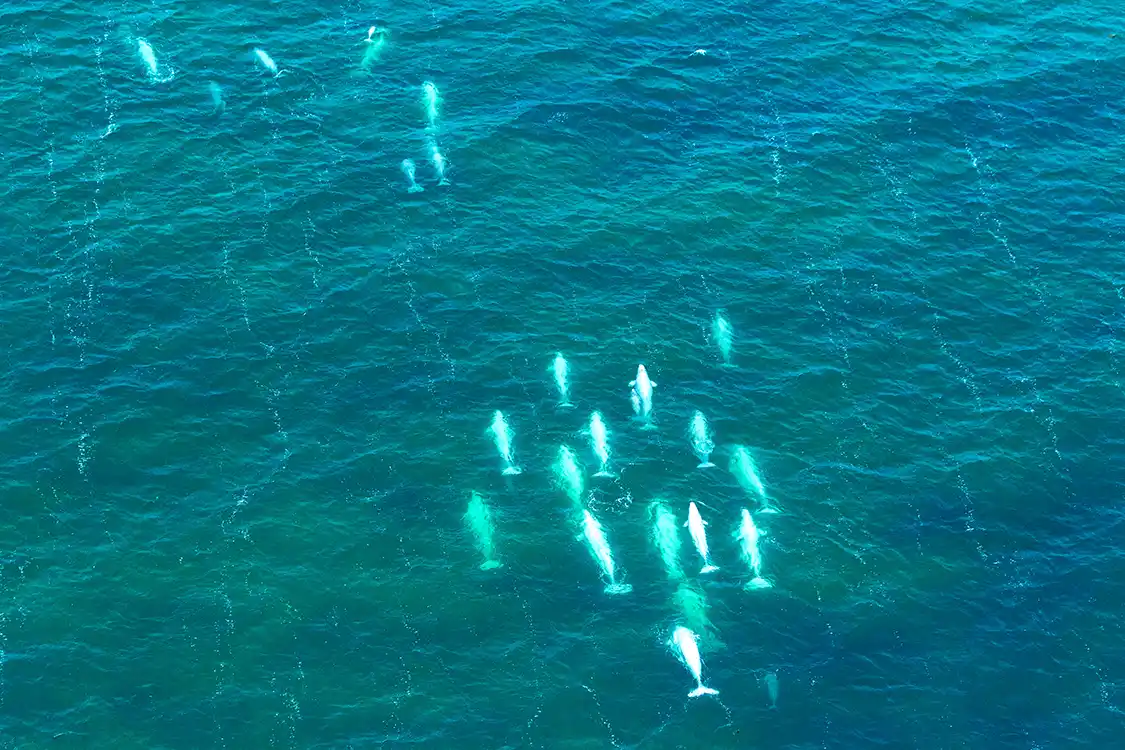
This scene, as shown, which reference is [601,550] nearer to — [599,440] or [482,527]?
[482,527]

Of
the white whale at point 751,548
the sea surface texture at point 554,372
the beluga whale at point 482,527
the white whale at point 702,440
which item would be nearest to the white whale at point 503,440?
the sea surface texture at point 554,372

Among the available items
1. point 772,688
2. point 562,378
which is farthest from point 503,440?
point 772,688

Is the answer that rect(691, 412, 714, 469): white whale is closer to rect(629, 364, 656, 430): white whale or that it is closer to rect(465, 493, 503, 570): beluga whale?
rect(629, 364, 656, 430): white whale

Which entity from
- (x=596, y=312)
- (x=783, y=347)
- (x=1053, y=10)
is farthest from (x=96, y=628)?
(x=1053, y=10)

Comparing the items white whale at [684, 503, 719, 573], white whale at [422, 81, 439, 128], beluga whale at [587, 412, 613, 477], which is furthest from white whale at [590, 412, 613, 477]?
white whale at [422, 81, 439, 128]

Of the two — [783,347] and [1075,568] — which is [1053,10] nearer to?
[783,347]
